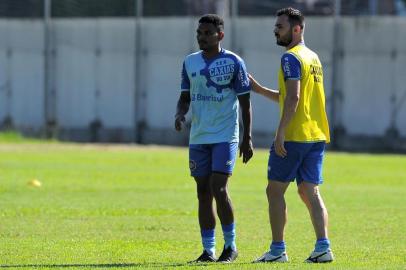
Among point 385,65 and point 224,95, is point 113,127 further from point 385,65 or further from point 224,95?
point 224,95

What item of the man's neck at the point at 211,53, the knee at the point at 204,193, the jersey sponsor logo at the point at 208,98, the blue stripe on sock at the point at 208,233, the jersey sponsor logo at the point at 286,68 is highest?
the man's neck at the point at 211,53

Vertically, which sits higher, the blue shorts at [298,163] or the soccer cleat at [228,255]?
the blue shorts at [298,163]

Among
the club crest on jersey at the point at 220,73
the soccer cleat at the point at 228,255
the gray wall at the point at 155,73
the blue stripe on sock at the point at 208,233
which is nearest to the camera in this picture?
the soccer cleat at the point at 228,255

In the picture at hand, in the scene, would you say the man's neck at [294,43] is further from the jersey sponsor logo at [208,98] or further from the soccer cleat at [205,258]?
the soccer cleat at [205,258]

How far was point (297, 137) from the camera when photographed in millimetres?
10703

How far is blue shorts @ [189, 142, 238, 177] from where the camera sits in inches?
434

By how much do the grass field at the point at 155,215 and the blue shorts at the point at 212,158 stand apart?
89 centimetres

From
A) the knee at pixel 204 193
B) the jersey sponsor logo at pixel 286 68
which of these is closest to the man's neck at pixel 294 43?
the jersey sponsor logo at pixel 286 68

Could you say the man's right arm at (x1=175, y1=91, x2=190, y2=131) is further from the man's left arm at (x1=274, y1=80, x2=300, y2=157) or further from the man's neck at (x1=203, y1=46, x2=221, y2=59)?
the man's left arm at (x1=274, y1=80, x2=300, y2=157)

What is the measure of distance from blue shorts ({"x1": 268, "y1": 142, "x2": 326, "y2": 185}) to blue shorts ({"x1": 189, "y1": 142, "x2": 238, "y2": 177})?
462 mm

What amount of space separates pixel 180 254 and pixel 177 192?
8326 millimetres

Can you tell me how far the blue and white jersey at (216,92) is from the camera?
11078 mm

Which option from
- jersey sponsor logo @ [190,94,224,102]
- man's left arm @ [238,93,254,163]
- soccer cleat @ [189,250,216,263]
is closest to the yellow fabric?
man's left arm @ [238,93,254,163]

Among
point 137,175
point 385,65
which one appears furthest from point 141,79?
point 137,175
